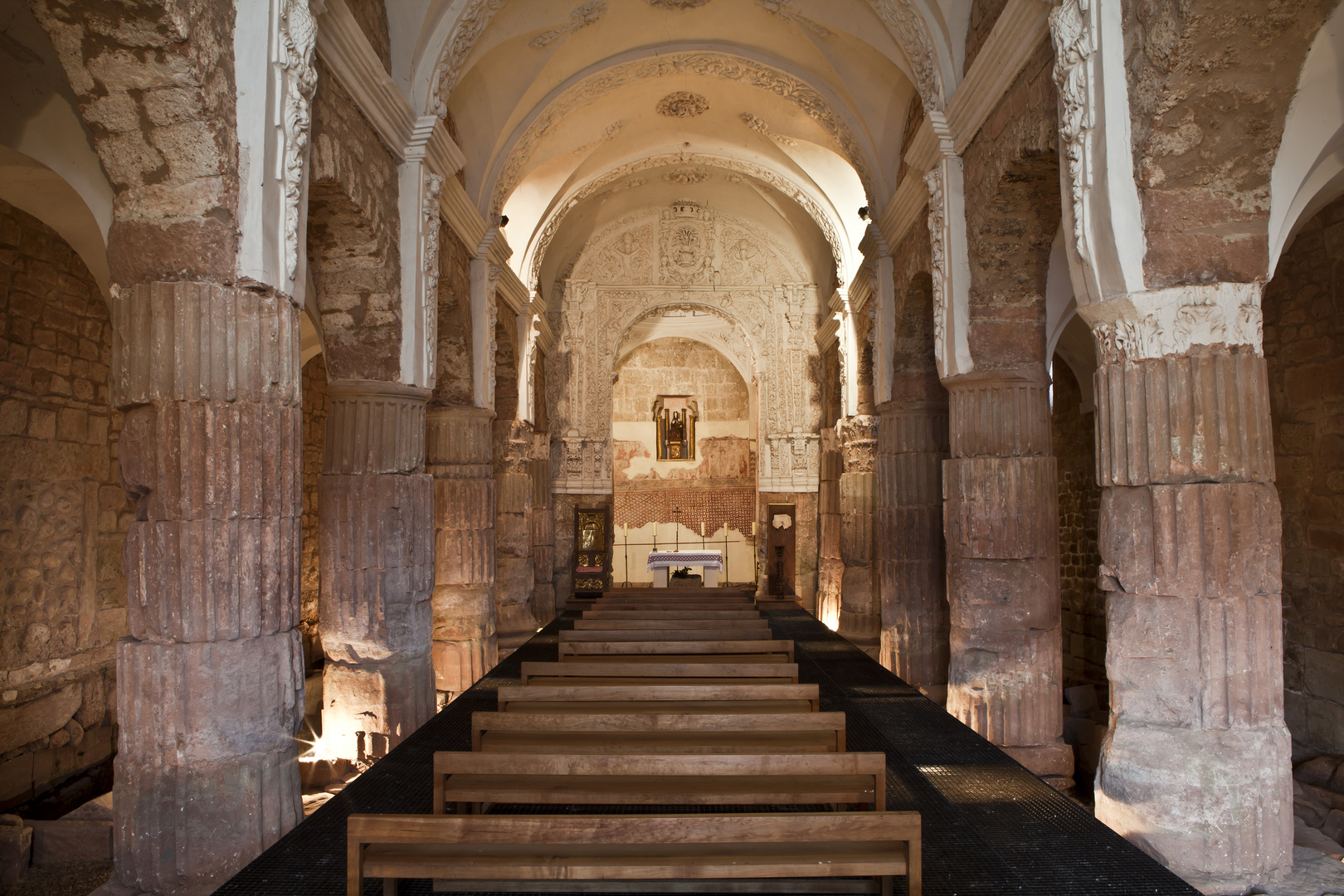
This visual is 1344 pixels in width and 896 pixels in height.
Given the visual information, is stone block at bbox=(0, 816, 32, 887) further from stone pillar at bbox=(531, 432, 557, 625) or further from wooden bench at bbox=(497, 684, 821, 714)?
stone pillar at bbox=(531, 432, 557, 625)

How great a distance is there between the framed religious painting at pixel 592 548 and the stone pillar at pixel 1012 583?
29.6 feet

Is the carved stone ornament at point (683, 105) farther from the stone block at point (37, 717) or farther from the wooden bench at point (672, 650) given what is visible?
the stone block at point (37, 717)

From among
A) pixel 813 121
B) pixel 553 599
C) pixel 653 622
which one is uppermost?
pixel 813 121

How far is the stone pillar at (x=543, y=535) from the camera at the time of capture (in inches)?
552

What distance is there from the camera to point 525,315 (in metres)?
12.4

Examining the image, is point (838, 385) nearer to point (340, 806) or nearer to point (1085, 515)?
point (1085, 515)

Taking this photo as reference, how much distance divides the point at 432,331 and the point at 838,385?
799cm

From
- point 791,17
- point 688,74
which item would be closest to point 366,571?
point 791,17

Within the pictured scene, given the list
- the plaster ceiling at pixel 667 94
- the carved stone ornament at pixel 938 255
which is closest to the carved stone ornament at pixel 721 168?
the plaster ceiling at pixel 667 94

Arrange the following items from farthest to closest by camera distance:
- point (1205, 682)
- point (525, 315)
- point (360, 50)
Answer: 1. point (525, 315)
2. point (360, 50)
3. point (1205, 682)

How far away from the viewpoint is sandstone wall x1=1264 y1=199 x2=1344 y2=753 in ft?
21.2

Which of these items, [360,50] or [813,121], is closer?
[360,50]

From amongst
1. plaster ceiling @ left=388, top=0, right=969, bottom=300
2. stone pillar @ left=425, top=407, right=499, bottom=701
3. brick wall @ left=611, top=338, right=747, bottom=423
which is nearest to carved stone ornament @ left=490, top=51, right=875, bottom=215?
plaster ceiling @ left=388, top=0, right=969, bottom=300

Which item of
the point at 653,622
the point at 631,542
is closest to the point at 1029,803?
the point at 653,622
